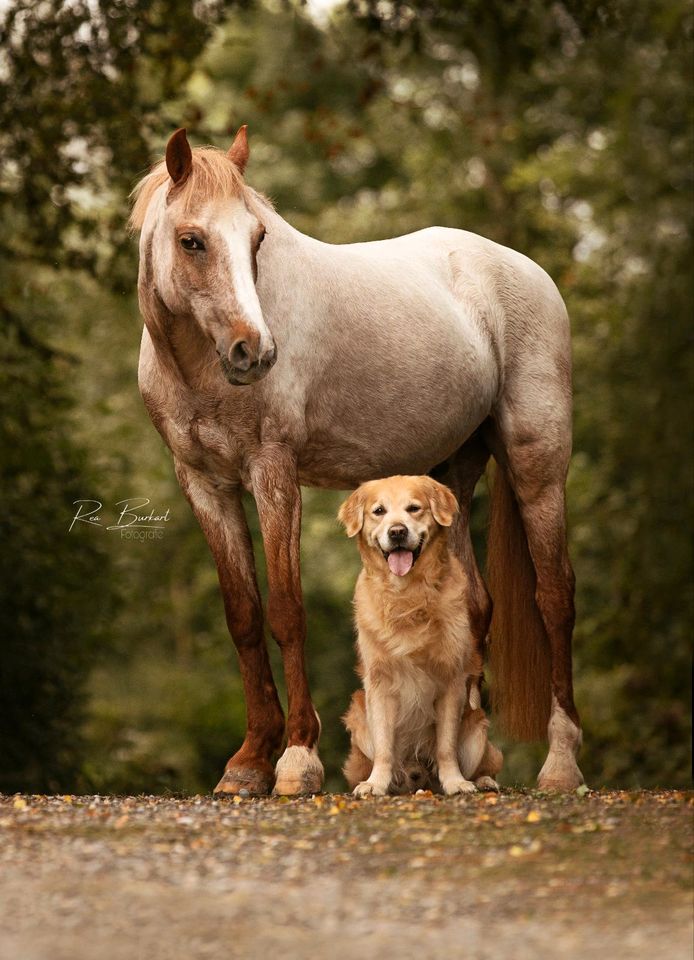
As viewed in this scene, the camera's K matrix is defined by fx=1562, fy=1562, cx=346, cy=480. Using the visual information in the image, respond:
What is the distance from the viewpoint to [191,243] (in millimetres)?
6617

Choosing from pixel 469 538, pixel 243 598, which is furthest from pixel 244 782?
pixel 469 538

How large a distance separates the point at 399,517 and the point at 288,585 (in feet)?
1.99

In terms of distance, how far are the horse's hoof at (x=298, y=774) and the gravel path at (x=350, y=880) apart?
416 millimetres

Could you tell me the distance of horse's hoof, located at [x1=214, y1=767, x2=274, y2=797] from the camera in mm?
6973

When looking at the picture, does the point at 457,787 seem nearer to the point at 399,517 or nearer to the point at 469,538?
the point at 399,517

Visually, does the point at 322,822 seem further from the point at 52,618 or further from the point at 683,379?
the point at 683,379

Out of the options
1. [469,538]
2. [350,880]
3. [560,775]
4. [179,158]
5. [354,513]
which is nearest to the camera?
[350,880]

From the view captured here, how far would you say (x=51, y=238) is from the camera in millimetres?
13750

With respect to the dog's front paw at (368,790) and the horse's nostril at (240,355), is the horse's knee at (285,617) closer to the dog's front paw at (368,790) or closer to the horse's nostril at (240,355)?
the dog's front paw at (368,790)

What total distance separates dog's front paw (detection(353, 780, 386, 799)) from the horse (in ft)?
0.68

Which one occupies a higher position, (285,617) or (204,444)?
(204,444)

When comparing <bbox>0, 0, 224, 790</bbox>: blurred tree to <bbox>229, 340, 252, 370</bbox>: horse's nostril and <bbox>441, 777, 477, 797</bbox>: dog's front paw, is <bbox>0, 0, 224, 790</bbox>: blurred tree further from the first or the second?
<bbox>441, 777, 477, 797</bbox>: dog's front paw

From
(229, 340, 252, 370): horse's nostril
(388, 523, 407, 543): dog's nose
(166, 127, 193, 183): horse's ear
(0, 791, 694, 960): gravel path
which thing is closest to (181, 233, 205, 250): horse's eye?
(166, 127, 193, 183): horse's ear

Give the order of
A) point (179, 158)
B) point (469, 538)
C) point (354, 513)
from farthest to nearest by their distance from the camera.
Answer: point (469, 538) → point (354, 513) → point (179, 158)
